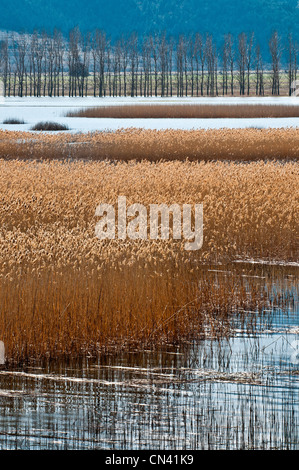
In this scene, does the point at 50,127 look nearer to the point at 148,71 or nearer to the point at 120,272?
the point at 120,272

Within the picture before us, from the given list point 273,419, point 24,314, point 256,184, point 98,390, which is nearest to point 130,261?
point 24,314

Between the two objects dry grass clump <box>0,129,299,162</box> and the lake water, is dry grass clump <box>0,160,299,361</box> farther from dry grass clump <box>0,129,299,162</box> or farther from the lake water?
dry grass clump <box>0,129,299,162</box>

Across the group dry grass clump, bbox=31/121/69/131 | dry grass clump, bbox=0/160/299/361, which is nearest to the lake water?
dry grass clump, bbox=0/160/299/361

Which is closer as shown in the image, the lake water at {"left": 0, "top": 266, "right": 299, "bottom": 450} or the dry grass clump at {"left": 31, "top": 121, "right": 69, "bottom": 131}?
the lake water at {"left": 0, "top": 266, "right": 299, "bottom": 450}

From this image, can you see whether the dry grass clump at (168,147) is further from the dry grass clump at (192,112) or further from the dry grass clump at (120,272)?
the dry grass clump at (192,112)

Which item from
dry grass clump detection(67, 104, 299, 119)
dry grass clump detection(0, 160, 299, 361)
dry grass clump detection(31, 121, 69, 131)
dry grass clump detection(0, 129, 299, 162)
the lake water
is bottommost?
the lake water

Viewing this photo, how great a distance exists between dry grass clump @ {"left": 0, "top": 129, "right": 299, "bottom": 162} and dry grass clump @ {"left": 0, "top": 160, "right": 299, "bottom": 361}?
12112 mm

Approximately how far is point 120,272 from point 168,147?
20558 mm

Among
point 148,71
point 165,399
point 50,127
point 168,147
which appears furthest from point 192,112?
point 148,71

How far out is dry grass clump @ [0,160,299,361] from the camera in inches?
310

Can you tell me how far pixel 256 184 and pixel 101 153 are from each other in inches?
500

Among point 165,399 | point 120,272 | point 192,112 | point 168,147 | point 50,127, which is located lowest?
point 165,399

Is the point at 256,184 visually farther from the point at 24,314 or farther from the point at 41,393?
the point at 41,393

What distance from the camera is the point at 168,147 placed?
2925cm
